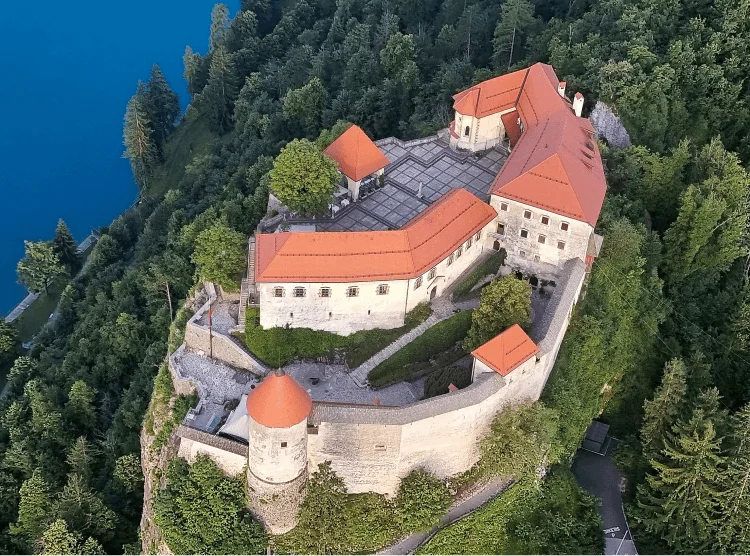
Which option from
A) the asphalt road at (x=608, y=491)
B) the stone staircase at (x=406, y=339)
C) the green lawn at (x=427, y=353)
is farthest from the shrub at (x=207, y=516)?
the asphalt road at (x=608, y=491)

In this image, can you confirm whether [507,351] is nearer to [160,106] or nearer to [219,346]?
[219,346]

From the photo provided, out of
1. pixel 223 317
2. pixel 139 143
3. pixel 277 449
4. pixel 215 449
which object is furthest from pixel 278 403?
pixel 139 143

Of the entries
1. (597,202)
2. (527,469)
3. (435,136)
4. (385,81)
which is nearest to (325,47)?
(385,81)

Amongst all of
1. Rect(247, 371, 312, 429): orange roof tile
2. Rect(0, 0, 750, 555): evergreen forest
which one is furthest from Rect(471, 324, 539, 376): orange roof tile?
Rect(247, 371, 312, 429): orange roof tile

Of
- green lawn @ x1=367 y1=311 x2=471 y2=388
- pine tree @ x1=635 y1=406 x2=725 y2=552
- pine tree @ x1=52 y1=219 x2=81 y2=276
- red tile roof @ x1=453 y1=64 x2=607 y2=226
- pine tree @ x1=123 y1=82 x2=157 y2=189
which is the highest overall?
red tile roof @ x1=453 y1=64 x2=607 y2=226

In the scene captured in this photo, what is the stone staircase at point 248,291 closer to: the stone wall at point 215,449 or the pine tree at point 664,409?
the stone wall at point 215,449

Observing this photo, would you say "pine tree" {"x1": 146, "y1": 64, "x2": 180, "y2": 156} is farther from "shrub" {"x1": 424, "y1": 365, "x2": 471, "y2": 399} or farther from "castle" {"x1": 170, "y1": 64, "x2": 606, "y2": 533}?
"shrub" {"x1": 424, "y1": 365, "x2": 471, "y2": 399}
